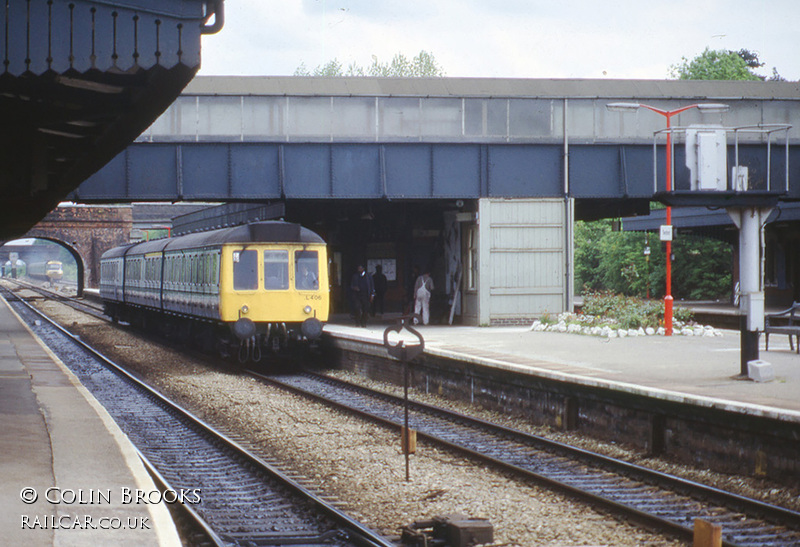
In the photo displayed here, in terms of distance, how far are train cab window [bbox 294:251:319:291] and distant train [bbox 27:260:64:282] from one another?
92113mm

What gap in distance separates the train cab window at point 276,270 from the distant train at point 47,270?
302ft

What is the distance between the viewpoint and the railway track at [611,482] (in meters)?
7.09

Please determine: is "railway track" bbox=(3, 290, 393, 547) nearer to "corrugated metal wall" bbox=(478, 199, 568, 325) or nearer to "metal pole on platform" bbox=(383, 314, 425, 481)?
"metal pole on platform" bbox=(383, 314, 425, 481)

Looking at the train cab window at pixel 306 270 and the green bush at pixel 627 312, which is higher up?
the train cab window at pixel 306 270

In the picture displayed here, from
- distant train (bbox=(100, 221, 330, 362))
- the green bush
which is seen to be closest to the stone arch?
distant train (bbox=(100, 221, 330, 362))

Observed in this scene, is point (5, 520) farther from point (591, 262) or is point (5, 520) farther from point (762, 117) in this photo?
point (591, 262)

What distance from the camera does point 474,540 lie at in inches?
256

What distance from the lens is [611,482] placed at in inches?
342

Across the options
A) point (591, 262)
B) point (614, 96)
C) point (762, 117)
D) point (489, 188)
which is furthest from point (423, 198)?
point (591, 262)

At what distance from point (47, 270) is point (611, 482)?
108969mm

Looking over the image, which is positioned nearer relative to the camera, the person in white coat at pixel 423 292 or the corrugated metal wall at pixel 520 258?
the person in white coat at pixel 423 292

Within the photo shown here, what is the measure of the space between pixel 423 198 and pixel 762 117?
897cm

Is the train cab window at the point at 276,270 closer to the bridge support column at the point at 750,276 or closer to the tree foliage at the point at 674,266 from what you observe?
the bridge support column at the point at 750,276

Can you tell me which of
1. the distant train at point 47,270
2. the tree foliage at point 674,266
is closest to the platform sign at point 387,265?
the tree foliage at point 674,266
